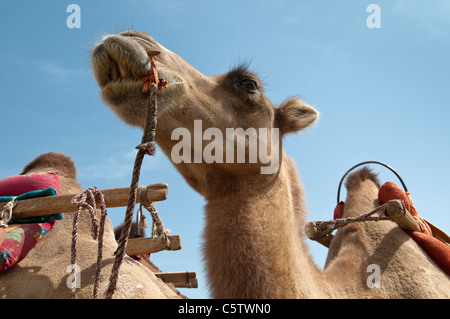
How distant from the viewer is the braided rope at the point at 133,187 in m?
1.82

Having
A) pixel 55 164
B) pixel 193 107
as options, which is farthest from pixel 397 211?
pixel 55 164

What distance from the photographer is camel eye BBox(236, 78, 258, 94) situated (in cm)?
339

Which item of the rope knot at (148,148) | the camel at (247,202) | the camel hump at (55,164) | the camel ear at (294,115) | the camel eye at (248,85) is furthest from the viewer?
the camel hump at (55,164)

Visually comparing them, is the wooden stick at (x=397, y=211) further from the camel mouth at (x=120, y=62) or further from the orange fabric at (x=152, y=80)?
the camel mouth at (x=120, y=62)

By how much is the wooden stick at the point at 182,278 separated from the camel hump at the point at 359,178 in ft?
6.26

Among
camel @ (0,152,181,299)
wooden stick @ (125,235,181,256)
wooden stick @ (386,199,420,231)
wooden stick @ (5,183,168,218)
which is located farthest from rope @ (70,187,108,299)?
wooden stick @ (386,199,420,231)

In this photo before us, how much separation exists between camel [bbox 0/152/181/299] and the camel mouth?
1.38 metres

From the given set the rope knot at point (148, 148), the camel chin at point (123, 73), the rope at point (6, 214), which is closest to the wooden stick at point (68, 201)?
the rope at point (6, 214)

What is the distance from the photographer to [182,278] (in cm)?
458

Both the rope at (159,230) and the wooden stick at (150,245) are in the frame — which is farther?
the wooden stick at (150,245)

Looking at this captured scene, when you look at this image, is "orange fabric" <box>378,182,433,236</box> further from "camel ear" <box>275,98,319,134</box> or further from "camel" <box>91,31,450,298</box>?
"camel ear" <box>275,98,319,134</box>

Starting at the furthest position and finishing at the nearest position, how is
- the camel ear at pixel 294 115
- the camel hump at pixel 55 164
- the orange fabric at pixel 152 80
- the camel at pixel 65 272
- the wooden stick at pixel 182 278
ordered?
the wooden stick at pixel 182 278
the camel hump at pixel 55 164
the camel ear at pixel 294 115
the camel at pixel 65 272
the orange fabric at pixel 152 80
